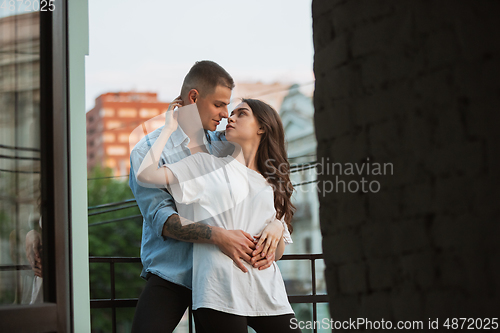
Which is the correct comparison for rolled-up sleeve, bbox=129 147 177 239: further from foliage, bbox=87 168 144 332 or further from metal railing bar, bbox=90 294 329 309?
foliage, bbox=87 168 144 332

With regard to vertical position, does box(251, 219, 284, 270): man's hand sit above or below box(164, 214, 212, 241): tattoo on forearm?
below

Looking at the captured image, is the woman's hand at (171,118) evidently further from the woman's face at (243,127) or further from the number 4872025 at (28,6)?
the number 4872025 at (28,6)

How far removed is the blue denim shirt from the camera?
2.21 meters

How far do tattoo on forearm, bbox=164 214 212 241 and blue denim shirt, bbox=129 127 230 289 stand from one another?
0.03 meters

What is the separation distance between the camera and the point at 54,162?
67.9 inches

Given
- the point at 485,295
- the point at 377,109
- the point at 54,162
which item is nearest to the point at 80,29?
the point at 54,162

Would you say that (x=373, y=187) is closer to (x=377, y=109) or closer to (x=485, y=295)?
(x=377, y=109)

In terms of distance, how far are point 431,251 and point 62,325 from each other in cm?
125

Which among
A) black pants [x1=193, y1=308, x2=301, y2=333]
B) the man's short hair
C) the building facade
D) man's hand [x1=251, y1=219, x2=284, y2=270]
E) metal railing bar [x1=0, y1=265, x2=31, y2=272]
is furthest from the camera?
the building facade

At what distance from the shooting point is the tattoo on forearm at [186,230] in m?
2.13

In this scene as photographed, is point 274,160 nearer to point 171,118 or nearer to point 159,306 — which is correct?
point 171,118

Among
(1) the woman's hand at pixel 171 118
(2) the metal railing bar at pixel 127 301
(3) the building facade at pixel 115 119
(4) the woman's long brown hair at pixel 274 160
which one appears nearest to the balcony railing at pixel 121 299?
(2) the metal railing bar at pixel 127 301

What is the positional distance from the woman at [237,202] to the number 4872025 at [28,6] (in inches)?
31.3

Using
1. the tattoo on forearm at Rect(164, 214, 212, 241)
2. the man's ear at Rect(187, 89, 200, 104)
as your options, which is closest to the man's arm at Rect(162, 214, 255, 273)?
the tattoo on forearm at Rect(164, 214, 212, 241)
